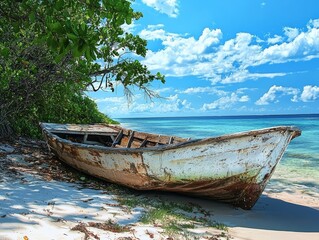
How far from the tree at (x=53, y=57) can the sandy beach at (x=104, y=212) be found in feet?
6.26

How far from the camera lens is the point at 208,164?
597 cm

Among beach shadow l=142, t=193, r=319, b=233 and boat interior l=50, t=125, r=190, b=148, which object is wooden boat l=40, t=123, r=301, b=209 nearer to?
beach shadow l=142, t=193, r=319, b=233

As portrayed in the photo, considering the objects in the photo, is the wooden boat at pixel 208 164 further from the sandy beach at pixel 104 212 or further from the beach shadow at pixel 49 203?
the beach shadow at pixel 49 203

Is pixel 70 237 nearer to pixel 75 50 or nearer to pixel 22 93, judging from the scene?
pixel 75 50

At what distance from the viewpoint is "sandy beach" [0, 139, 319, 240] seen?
13.8ft

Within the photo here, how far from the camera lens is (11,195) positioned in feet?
17.3

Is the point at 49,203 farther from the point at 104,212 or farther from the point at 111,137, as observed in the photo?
the point at 111,137

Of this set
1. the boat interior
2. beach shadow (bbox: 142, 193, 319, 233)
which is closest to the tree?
the boat interior

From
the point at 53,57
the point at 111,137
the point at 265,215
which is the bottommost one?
the point at 265,215

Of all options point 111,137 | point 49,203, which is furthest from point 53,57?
point 49,203

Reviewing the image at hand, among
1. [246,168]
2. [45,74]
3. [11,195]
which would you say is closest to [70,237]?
[11,195]

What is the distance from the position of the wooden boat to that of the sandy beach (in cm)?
28

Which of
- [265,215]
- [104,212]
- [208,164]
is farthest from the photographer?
[265,215]

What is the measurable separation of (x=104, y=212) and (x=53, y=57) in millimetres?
5248
